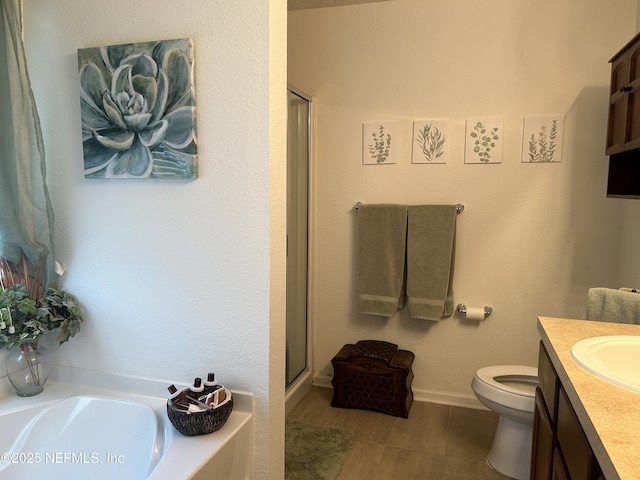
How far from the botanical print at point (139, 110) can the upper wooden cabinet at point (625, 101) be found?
1691 mm

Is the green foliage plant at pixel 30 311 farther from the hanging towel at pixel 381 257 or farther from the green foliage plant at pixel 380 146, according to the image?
the green foliage plant at pixel 380 146

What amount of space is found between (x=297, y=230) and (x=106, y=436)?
159 cm

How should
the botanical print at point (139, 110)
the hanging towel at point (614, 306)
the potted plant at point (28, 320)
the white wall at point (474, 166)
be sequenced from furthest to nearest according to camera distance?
the white wall at point (474, 166)
the hanging towel at point (614, 306)
the potted plant at point (28, 320)
the botanical print at point (139, 110)

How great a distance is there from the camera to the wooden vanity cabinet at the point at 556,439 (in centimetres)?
102

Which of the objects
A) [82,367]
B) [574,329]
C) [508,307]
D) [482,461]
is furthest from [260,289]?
[508,307]

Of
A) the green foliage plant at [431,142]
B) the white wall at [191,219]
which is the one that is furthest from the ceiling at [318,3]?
the white wall at [191,219]

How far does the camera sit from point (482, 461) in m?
2.35

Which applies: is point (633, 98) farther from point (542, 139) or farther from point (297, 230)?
point (297, 230)

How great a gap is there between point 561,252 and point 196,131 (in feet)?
6.98

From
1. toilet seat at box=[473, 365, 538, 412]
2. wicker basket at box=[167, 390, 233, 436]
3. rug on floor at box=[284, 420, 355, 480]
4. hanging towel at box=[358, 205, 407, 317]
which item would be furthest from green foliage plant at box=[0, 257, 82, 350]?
toilet seat at box=[473, 365, 538, 412]

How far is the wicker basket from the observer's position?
1.44 m

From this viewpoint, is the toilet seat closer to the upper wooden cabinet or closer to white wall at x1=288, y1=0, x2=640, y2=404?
white wall at x1=288, y1=0, x2=640, y2=404

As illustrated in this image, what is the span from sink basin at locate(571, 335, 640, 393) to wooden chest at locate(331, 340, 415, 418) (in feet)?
4.70

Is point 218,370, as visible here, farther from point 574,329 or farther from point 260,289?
point 574,329
